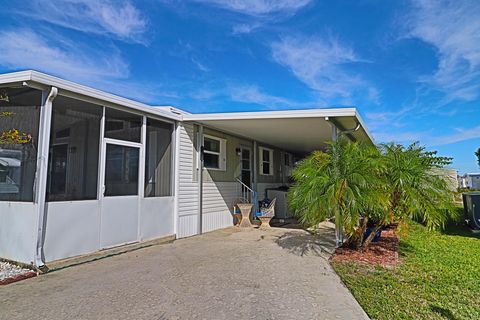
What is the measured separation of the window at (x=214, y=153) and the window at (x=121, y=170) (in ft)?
8.24

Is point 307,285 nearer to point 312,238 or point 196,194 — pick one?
point 312,238

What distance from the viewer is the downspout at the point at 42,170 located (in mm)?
4438

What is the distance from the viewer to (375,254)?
5758 millimetres

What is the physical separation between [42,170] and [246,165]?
6.77m

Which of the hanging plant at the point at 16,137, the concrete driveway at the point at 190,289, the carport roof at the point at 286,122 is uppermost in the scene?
the carport roof at the point at 286,122

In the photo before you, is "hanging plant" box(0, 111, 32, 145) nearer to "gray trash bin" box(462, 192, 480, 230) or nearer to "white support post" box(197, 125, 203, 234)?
"white support post" box(197, 125, 203, 234)

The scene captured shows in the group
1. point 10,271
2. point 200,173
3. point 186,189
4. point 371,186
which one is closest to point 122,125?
point 186,189

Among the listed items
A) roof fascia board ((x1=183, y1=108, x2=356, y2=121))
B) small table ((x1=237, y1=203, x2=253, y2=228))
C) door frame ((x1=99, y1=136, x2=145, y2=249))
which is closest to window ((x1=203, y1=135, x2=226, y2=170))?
roof fascia board ((x1=183, y1=108, x2=356, y2=121))

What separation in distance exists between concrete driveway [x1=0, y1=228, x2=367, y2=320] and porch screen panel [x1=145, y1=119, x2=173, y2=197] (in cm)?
139

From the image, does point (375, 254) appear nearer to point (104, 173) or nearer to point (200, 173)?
point (200, 173)

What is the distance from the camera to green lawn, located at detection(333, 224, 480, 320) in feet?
10.4

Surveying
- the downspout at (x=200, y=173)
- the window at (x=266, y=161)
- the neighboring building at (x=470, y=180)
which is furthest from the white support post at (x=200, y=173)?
the neighboring building at (x=470, y=180)

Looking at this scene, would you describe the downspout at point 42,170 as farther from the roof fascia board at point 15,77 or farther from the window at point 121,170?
the window at point 121,170

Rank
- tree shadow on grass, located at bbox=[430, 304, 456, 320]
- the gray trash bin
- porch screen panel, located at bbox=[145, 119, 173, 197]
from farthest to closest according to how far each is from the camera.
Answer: the gray trash bin → porch screen panel, located at bbox=[145, 119, 173, 197] → tree shadow on grass, located at bbox=[430, 304, 456, 320]
